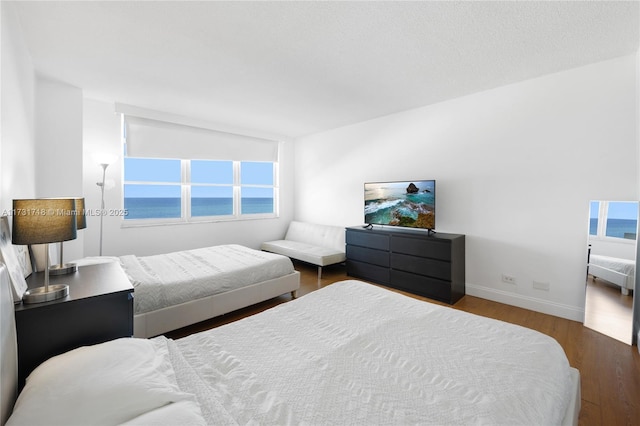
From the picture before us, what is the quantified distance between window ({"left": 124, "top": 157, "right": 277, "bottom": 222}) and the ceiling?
114cm

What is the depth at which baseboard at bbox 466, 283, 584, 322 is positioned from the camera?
290 cm

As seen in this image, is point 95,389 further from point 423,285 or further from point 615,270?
point 615,270

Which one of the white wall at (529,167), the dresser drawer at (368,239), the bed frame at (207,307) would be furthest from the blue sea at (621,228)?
the bed frame at (207,307)

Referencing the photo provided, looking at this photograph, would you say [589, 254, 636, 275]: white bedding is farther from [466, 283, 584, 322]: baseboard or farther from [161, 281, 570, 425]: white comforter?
[161, 281, 570, 425]: white comforter

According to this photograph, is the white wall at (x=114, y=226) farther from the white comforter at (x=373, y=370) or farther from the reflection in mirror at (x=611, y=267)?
the reflection in mirror at (x=611, y=267)

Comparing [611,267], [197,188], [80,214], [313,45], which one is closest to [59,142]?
[197,188]

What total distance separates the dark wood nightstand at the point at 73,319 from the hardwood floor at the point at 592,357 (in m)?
1.12

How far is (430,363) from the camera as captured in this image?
125 centimetres

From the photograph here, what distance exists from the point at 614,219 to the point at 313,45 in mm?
3207

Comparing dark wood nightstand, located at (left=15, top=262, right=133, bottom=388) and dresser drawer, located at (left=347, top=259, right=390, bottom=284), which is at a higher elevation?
dark wood nightstand, located at (left=15, top=262, right=133, bottom=388)

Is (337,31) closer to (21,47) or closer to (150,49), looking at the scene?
(150,49)

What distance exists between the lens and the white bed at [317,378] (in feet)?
2.88

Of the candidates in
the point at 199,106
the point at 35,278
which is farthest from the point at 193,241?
the point at 35,278

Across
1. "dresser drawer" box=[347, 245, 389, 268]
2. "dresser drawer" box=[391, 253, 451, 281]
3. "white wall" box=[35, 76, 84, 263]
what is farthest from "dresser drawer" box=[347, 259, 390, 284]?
"white wall" box=[35, 76, 84, 263]
